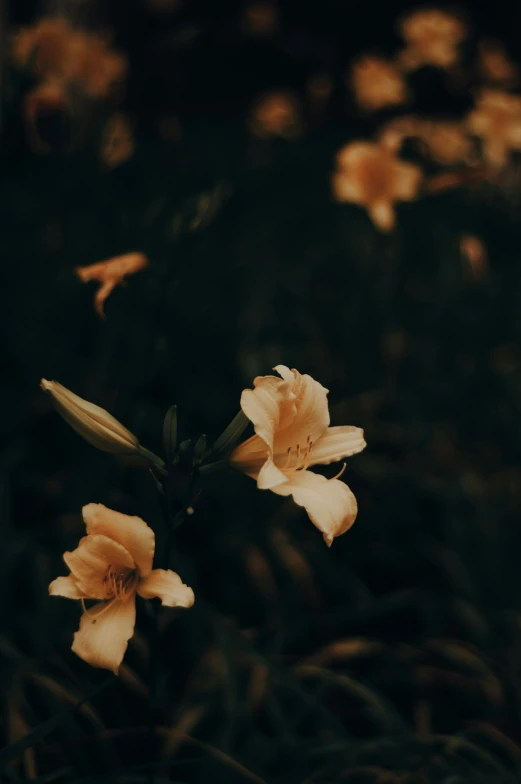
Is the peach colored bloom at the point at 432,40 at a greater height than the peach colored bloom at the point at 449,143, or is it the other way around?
the peach colored bloom at the point at 432,40

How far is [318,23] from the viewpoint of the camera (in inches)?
289

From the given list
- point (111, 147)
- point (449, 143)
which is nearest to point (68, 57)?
point (111, 147)

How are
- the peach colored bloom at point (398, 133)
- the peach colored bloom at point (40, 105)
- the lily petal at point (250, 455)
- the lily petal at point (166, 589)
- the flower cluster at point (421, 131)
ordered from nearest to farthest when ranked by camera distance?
the lily petal at point (166, 589), the lily petal at point (250, 455), the peach colored bloom at point (40, 105), the peach colored bloom at point (398, 133), the flower cluster at point (421, 131)

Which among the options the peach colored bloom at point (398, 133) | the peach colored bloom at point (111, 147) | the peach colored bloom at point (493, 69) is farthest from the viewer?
the peach colored bloom at point (493, 69)

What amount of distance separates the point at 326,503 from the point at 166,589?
0.75 feet

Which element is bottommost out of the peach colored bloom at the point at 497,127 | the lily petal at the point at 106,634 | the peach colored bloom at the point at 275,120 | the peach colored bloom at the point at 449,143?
the peach colored bloom at the point at 275,120

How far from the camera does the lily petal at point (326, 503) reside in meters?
0.87

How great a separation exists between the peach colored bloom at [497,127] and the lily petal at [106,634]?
225cm

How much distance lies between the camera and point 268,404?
Result: 917mm

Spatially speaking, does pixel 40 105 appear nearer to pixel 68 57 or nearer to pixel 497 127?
pixel 68 57

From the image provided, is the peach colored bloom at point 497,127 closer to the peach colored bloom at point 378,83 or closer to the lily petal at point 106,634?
the peach colored bloom at point 378,83

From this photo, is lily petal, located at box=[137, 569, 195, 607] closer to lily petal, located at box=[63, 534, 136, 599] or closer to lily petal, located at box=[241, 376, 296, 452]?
lily petal, located at box=[63, 534, 136, 599]

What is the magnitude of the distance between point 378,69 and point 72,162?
185 centimetres

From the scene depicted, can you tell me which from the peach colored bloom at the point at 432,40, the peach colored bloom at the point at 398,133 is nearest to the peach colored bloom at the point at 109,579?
the peach colored bloom at the point at 398,133
